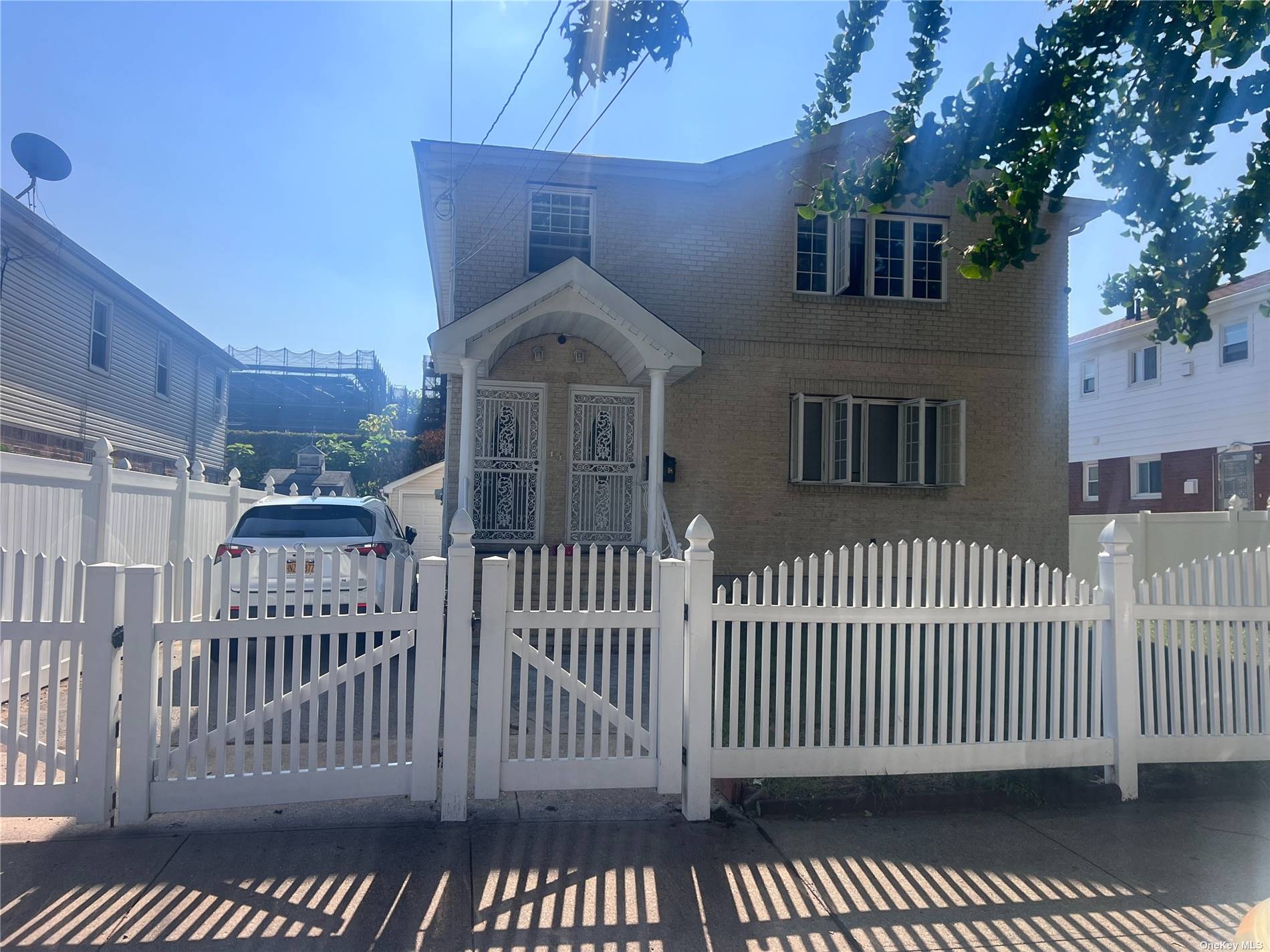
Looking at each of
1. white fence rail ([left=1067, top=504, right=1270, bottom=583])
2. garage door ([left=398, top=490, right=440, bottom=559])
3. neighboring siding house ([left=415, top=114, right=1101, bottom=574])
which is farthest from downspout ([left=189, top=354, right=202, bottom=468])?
white fence rail ([left=1067, top=504, right=1270, bottom=583])

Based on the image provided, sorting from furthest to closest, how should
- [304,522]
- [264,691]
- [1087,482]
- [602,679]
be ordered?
[1087,482]
[304,522]
[602,679]
[264,691]

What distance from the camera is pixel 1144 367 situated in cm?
2173

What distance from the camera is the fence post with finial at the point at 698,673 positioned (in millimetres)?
4801

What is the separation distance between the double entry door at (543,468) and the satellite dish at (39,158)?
7909 mm

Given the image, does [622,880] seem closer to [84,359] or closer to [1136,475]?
[84,359]

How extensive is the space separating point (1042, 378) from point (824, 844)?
10464 millimetres

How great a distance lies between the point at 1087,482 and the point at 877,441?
14.4 metres

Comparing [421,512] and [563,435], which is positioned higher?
[563,435]

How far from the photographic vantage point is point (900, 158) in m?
6.45

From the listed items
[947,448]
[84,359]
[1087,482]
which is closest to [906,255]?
[947,448]

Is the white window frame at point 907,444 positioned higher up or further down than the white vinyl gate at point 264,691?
higher up

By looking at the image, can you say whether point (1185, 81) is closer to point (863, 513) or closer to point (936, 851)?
point (936, 851)

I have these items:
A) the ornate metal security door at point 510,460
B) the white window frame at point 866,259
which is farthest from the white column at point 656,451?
the white window frame at point 866,259

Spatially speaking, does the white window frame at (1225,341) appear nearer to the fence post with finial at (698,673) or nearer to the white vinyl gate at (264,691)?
the fence post with finial at (698,673)
